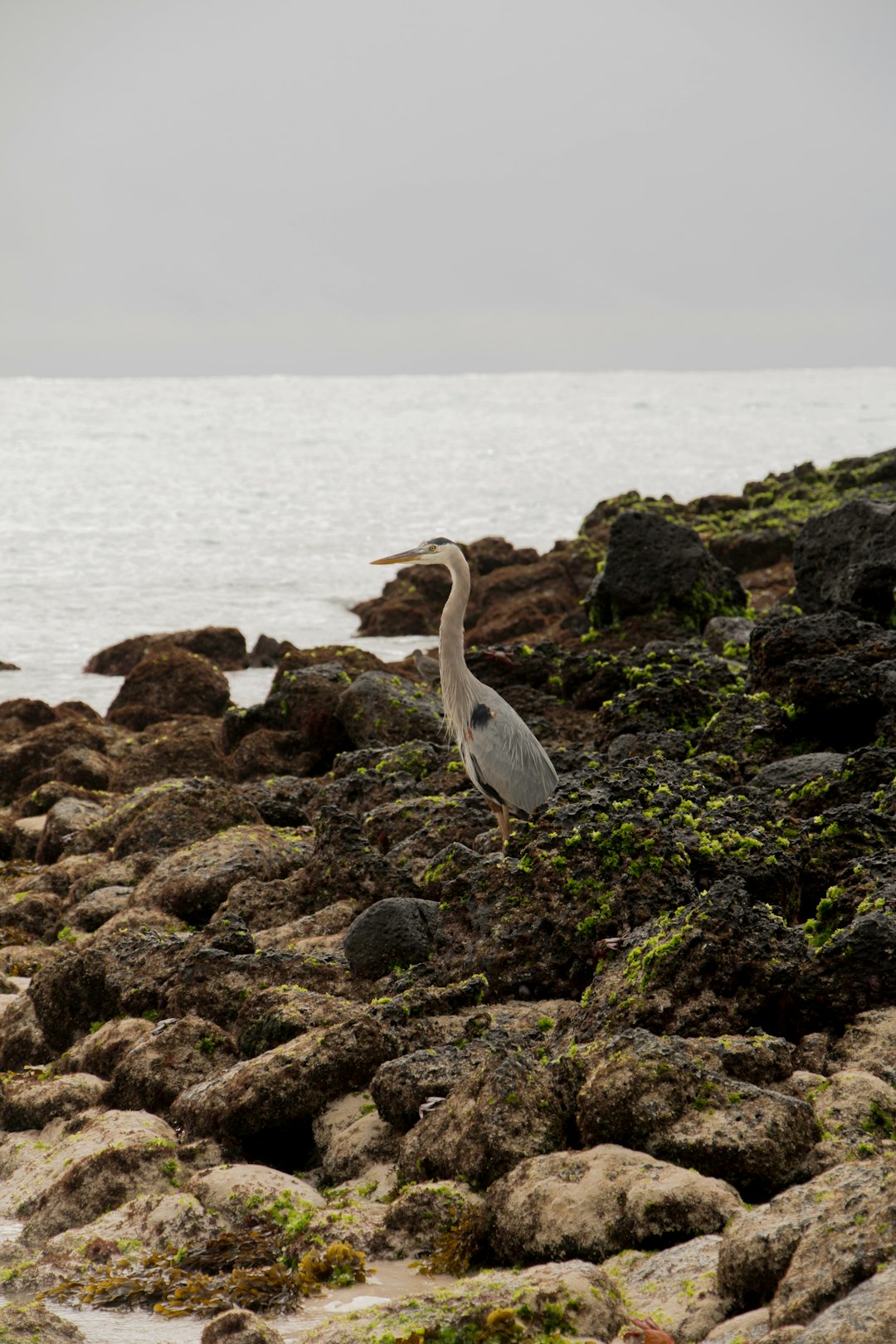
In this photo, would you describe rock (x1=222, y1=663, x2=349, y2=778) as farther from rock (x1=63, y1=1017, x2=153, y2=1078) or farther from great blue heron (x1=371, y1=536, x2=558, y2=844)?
rock (x1=63, y1=1017, x2=153, y2=1078)

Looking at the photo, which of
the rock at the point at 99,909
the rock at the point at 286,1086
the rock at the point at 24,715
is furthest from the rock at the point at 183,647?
the rock at the point at 286,1086

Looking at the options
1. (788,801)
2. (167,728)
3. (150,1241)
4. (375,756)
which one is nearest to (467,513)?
(167,728)

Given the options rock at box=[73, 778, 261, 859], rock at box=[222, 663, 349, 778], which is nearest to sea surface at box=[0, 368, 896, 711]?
rock at box=[222, 663, 349, 778]

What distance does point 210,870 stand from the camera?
734 centimetres

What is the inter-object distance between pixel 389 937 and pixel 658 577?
7535mm

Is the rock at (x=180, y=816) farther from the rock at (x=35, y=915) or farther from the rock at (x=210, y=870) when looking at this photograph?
the rock at (x=210, y=870)

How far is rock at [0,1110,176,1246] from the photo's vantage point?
4.45 meters

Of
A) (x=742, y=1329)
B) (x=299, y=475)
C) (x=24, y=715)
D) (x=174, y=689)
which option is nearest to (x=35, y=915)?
(x=742, y=1329)

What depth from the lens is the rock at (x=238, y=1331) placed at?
336cm

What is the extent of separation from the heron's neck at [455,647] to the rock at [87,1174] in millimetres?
3425

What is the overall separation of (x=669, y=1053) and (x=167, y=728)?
31.7 feet

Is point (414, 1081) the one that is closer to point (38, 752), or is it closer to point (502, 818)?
point (502, 818)

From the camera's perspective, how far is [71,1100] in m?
5.31

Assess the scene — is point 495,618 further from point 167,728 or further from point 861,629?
point 861,629
